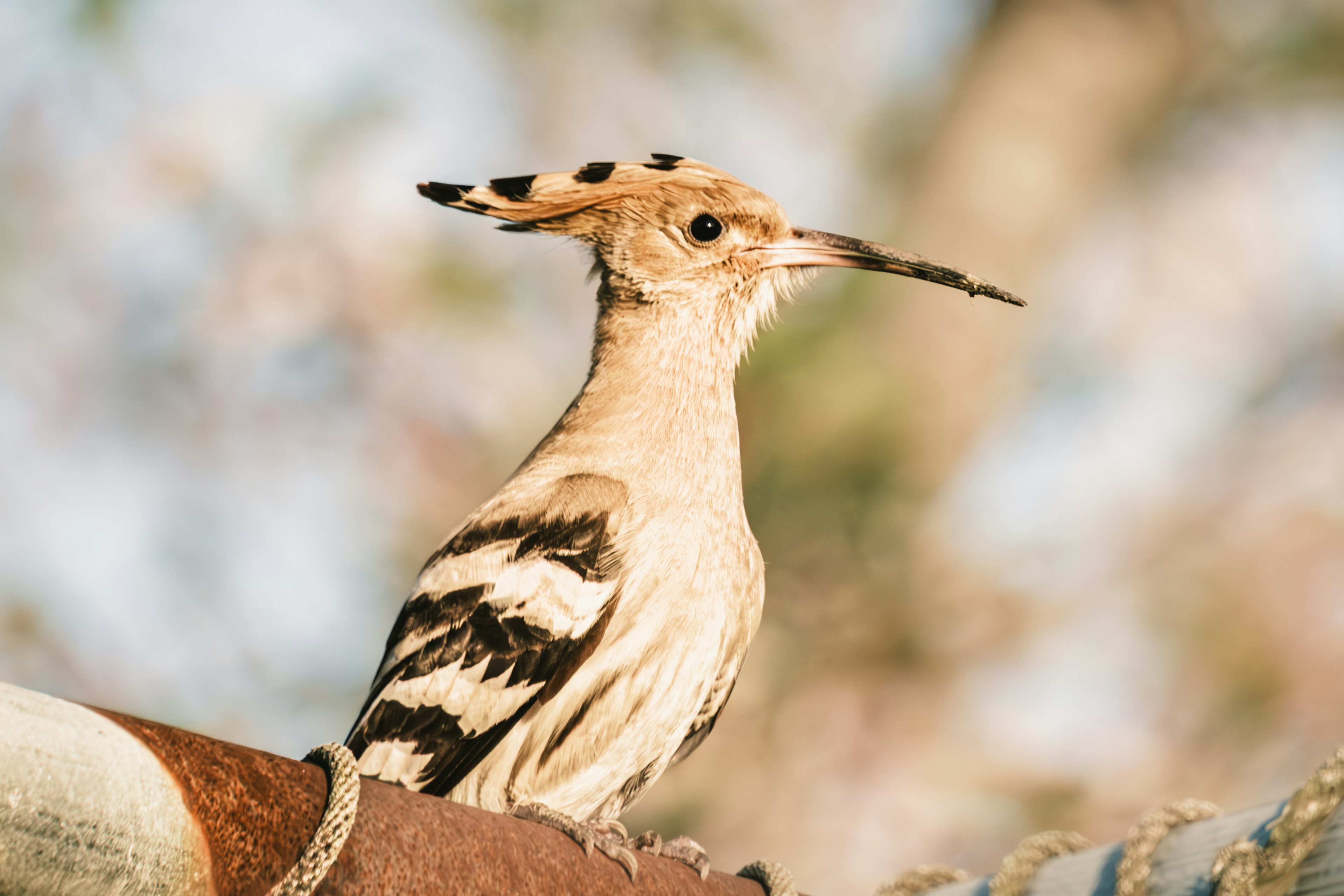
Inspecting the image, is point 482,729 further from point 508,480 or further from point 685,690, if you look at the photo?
point 508,480

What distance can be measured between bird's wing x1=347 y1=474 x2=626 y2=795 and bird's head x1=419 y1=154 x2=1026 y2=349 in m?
A: 0.65

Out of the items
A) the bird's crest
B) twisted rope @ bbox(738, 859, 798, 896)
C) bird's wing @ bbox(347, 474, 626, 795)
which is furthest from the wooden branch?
the bird's crest

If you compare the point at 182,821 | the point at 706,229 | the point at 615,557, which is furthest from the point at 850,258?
the point at 182,821

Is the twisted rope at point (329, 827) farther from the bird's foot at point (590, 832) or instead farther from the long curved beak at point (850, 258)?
the long curved beak at point (850, 258)

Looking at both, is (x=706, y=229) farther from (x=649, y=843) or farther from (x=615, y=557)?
(x=649, y=843)

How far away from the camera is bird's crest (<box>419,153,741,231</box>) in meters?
2.69

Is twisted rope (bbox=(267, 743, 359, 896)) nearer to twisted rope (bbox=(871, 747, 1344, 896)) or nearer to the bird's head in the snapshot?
twisted rope (bbox=(871, 747, 1344, 896))

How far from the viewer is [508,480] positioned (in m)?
2.64

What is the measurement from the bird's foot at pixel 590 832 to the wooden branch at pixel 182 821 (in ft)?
1.16

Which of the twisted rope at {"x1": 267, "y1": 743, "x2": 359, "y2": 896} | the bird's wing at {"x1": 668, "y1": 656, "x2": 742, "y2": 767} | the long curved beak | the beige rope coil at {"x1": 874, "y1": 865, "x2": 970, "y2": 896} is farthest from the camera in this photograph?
the long curved beak

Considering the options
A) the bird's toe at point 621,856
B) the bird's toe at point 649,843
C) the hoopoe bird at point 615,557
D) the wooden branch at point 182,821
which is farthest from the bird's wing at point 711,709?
the wooden branch at point 182,821

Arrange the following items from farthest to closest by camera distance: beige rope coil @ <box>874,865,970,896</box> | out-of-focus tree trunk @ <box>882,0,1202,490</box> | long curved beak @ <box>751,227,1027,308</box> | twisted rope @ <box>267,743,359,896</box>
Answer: out-of-focus tree trunk @ <box>882,0,1202,490</box> < long curved beak @ <box>751,227,1027,308</box> < beige rope coil @ <box>874,865,970,896</box> < twisted rope @ <box>267,743,359,896</box>

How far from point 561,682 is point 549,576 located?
0.65 ft

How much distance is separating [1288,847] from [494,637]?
1320 mm
